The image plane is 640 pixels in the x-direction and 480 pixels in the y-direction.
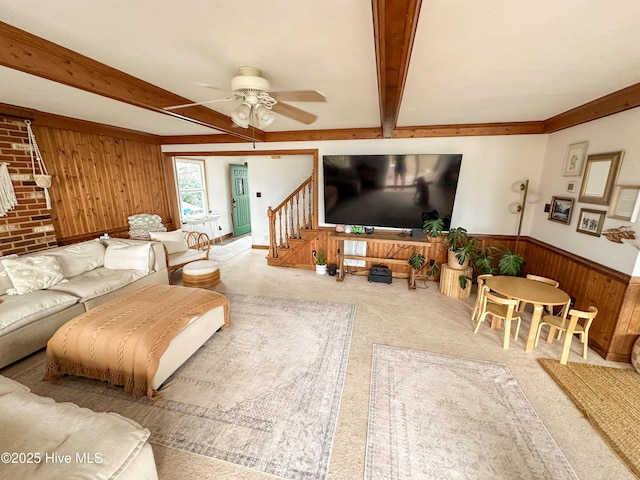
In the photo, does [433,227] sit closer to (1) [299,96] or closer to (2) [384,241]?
(2) [384,241]

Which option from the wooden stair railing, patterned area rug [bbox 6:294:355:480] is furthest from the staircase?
patterned area rug [bbox 6:294:355:480]

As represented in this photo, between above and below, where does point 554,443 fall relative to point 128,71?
below

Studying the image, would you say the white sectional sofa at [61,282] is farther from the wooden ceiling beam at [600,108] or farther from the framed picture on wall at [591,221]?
the wooden ceiling beam at [600,108]

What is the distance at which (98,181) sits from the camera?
3.91 meters

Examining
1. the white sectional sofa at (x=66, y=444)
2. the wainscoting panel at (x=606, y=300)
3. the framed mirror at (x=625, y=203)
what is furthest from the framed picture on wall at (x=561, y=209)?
the white sectional sofa at (x=66, y=444)

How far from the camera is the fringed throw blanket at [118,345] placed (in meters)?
1.88

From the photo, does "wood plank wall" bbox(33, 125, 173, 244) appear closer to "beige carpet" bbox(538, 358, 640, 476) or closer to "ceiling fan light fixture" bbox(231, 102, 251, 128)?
"ceiling fan light fixture" bbox(231, 102, 251, 128)

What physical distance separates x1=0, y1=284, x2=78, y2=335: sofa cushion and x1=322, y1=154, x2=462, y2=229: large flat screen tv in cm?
335

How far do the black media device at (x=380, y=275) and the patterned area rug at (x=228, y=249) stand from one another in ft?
9.84

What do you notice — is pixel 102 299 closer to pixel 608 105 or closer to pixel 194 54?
pixel 194 54

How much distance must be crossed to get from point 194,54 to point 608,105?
3.61 metres

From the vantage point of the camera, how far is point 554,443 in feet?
5.38

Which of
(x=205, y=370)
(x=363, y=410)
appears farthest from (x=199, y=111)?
(x=363, y=410)

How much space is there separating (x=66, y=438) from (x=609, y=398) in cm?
342
